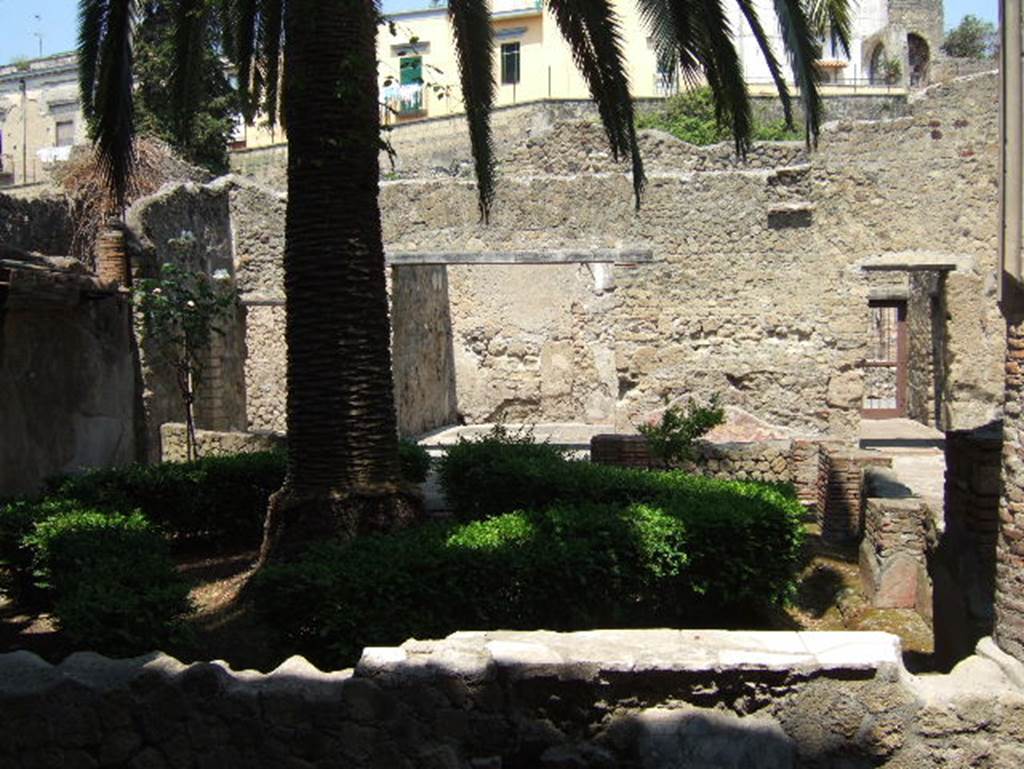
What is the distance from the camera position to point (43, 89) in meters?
36.0

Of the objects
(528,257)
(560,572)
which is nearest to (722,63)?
(560,572)

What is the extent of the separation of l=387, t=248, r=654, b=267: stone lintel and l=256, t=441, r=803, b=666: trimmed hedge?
8052 millimetres

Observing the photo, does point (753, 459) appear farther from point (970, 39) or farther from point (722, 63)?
point (970, 39)

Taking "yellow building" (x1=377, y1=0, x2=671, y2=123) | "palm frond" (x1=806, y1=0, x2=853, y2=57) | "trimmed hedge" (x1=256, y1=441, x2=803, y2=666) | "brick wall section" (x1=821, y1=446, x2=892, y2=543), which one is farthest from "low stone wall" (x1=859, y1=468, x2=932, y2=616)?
"yellow building" (x1=377, y1=0, x2=671, y2=123)

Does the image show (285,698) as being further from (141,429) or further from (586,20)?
(141,429)

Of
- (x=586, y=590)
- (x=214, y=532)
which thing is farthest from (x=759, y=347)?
(x=586, y=590)

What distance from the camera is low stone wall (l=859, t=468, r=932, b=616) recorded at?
7.64 metres

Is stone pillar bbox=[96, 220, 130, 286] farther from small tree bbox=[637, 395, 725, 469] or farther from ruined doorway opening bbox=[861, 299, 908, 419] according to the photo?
ruined doorway opening bbox=[861, 299, 908, 419]

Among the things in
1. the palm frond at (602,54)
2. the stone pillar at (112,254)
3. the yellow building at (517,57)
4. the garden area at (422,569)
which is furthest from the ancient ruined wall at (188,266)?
the yellow building at (517,57)

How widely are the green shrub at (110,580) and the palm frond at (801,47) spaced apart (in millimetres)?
5012

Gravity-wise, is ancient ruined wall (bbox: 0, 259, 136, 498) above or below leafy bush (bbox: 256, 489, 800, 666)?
above

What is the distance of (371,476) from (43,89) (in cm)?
3408

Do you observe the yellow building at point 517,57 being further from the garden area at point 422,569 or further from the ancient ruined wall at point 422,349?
the garden area at point 422,569

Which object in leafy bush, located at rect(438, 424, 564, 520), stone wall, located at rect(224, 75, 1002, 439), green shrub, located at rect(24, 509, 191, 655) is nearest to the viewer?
green shrub, located at rect(24, 509, 191, 655)
